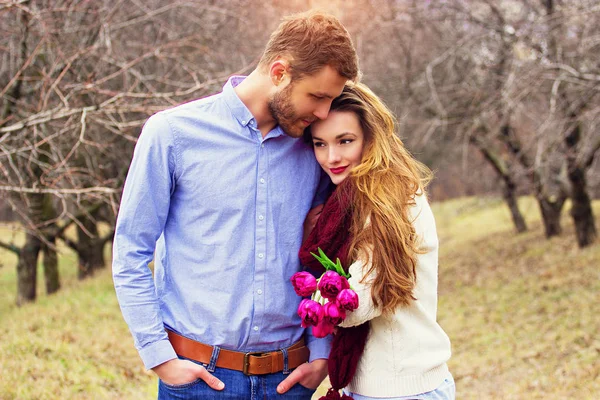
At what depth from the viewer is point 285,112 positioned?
245 centimetres

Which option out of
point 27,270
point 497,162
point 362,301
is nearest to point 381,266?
point 362,301

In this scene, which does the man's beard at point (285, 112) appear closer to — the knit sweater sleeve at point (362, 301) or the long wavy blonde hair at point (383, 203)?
the long wavy blonde hair at point (383, 203)

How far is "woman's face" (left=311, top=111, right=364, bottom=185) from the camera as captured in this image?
8.36 ft

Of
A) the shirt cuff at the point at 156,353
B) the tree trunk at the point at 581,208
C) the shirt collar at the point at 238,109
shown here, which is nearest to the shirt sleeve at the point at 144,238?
the shirt cuff at the point at 156,353

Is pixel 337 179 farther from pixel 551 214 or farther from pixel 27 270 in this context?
pixel 551 214

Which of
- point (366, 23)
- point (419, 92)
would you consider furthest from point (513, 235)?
point (366, 23)

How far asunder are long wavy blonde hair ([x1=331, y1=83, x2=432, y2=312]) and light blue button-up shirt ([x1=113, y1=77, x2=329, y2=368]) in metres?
0.29

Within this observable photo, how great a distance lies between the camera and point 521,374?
261 inches

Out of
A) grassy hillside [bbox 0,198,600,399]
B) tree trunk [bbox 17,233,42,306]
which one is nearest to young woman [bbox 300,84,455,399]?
grassy hillside [bbox 0,198,600,399]

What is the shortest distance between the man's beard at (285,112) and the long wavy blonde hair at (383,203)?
0.21 meters

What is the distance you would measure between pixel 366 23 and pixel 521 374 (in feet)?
23.1

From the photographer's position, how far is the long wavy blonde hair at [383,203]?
7.55ft

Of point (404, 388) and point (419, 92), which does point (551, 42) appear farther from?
point (404, 388)

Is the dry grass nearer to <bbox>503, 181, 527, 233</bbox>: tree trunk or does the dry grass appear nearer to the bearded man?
<bbox>503, 181, 527, 233</bbox>: tree trunk
